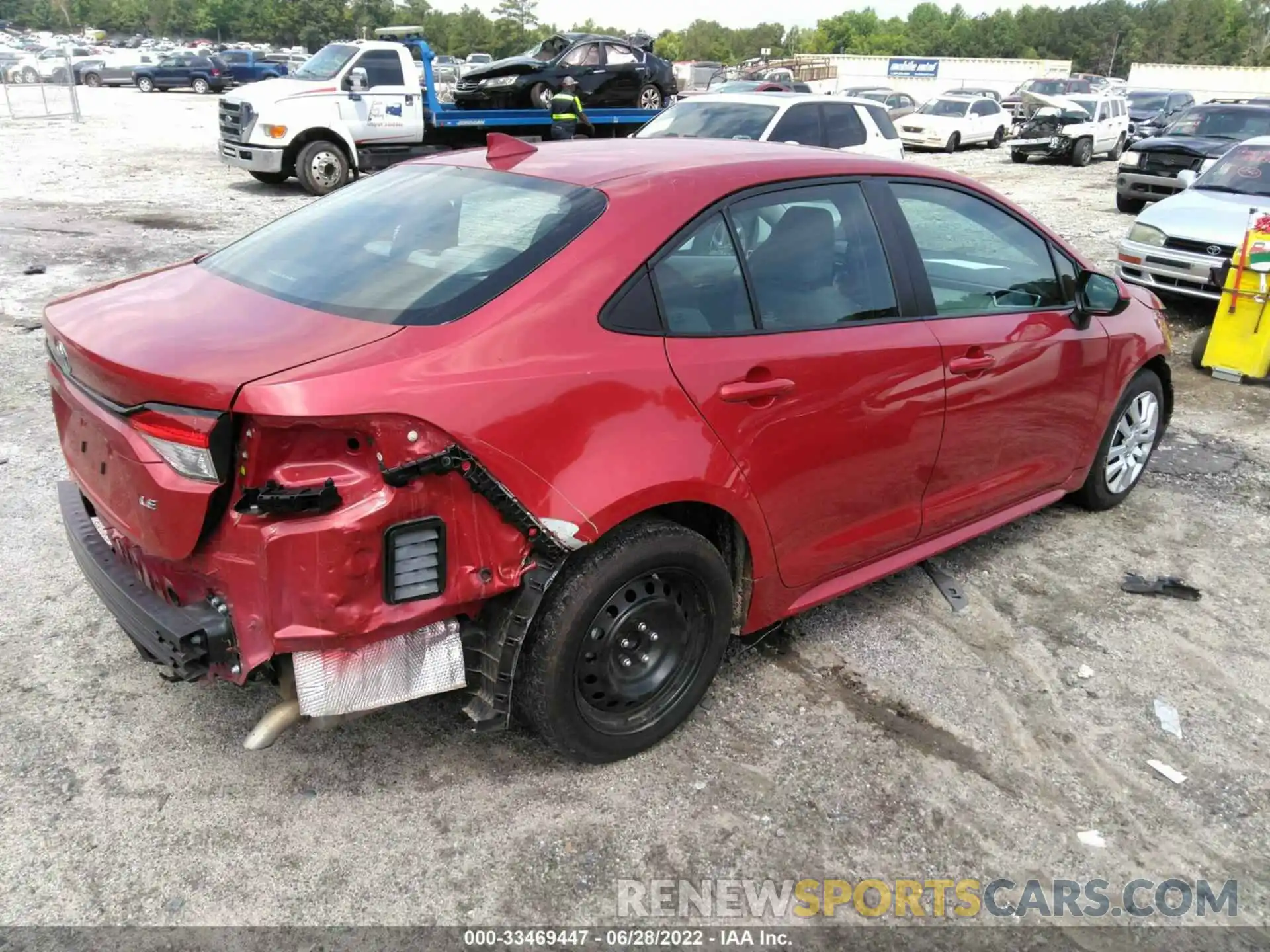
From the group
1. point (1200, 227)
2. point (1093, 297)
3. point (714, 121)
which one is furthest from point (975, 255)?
point (714, 121)

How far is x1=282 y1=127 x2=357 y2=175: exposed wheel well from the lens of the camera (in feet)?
44.5

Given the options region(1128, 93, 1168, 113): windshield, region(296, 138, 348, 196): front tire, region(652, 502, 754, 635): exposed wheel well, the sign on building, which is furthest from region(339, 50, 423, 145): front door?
the sign on building

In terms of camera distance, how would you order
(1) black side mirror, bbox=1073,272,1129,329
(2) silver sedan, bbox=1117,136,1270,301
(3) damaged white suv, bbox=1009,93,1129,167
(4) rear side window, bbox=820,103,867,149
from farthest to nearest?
(3) damaged white suv, bbox=1009,93,1129,167
(4) rear side window, bbox=820,103,867,149
(2) silver sedan, bbox=1117,136,1270,301
(1) black side mirror, bbox=1073,272,1129,329

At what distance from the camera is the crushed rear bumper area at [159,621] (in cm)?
236

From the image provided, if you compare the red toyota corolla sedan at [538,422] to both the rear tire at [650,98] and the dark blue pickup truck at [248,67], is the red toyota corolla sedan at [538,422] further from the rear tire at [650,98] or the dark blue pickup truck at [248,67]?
the dark blue pickup truck at [248,67]

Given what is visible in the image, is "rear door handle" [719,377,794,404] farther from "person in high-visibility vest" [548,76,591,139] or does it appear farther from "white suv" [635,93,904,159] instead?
"person in high-visibility vest" [548,76,591,139]

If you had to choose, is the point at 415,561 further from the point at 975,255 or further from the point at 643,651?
the point at 975,255

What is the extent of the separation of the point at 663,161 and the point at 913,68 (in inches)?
3067

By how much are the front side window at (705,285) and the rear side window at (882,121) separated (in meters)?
10.2

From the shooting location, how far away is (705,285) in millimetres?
2885

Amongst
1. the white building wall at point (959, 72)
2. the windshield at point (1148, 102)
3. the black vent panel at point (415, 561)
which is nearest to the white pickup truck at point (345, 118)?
the black vent panel at point (415, 561)

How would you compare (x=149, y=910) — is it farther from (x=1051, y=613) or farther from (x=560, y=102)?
(x=560, y=102)

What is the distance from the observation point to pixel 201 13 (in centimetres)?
10400

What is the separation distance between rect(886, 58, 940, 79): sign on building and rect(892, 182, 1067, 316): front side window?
247ft
